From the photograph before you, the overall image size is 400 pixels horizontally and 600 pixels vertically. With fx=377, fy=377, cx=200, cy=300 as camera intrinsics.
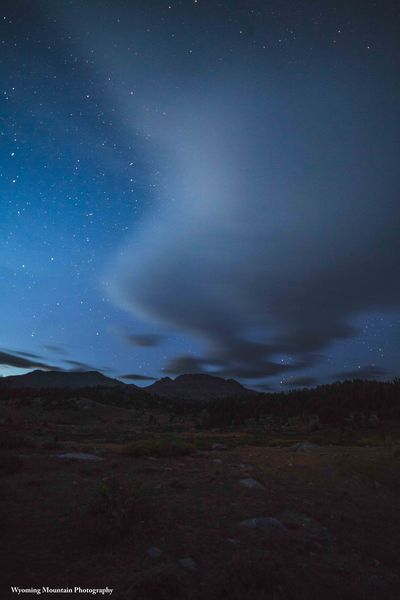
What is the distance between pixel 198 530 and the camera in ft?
22.5

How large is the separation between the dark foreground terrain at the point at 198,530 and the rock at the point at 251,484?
0.05 metres

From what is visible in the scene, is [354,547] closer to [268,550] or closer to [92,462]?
[268,550]

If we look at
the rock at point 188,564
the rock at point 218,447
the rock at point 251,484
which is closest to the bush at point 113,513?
the rock at point 188,564

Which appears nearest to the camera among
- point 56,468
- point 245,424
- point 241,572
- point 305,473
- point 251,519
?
point 241,572

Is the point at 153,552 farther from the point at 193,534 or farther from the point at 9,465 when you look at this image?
the point at 9,465

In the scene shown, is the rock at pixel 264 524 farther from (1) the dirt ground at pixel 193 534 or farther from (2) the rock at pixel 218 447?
(2) the rock at pixel 218 447

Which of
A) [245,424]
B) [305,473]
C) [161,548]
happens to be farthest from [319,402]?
[161,548]

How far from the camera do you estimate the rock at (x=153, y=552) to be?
5664 millimetres

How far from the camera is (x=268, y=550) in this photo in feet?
20.1

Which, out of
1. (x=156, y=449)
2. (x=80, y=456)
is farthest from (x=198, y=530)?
(x=156, y=449)

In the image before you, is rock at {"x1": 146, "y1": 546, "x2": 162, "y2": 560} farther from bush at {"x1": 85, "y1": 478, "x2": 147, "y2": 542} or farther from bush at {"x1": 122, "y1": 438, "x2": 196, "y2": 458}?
bush at {"x1": 122, "y1": 438, "x2": 196, "y2": 458}

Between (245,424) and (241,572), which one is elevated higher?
(245,424)

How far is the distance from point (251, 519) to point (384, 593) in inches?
103

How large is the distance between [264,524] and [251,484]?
3.14 meters
